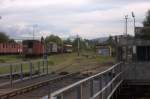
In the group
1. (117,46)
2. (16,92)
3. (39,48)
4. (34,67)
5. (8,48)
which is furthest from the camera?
(8,48)

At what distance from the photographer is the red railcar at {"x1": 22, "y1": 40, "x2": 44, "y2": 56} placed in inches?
2874

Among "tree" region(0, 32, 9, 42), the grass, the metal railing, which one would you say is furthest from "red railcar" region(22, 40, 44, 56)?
"tree" region(0, 32, 9, 42)

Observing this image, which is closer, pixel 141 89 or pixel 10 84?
pixel 10 84

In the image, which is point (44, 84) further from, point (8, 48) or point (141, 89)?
point (8, 48)

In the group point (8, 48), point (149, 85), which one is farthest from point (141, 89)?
point (8, 48)

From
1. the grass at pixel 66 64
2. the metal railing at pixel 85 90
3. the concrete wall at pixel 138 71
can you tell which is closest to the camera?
the metal railing at pixel 85 90

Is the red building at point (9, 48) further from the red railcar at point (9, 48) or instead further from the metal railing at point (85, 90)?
the metal railing at point (85, 90)

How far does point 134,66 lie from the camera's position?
80.7 feet

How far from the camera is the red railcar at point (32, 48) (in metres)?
73.0

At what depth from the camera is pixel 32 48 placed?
72.8m

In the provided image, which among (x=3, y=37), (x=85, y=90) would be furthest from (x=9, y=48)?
(x=85, y=90)

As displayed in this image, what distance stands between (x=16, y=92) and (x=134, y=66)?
8198mm

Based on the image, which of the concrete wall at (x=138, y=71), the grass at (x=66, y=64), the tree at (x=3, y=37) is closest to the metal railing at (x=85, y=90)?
the concrete wall at (x=138, y=71)

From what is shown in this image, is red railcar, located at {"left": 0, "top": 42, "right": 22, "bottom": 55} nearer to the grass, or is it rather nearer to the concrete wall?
the grass
